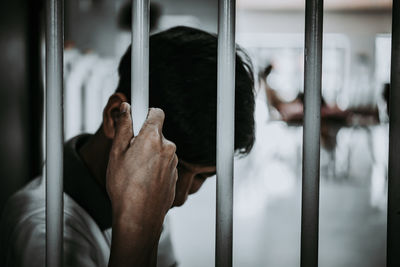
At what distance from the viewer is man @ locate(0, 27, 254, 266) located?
50 centimetres

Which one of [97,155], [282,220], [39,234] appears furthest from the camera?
[282,220]

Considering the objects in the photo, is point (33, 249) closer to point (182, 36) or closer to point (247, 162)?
point (182, 36)

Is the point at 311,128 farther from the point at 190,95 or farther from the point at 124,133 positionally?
the point at 190,95

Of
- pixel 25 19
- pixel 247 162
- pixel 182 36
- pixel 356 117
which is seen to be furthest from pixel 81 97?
pixel 356 117

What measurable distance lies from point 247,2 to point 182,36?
7.70 m

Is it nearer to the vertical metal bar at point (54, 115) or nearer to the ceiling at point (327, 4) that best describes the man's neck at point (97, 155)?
the vertical metal bar at point (54, 115)

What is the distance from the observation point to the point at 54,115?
490 millimetres

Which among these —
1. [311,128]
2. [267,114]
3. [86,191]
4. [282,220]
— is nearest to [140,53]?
[311,128]

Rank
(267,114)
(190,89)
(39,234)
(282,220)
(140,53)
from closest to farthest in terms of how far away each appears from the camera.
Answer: (140,53) < (39,234) < (190,89) < (282,220) < (267,114)

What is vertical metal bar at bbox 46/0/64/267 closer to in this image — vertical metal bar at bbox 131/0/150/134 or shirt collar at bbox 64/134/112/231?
vertical metal bar at bbox 131/0/150/134

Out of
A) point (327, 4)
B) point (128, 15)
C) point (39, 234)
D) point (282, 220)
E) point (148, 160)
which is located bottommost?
point (282, 220)

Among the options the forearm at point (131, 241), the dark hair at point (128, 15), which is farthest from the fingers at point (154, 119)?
the dark hair at point (128, 15)

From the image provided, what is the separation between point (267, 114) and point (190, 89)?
4978mm

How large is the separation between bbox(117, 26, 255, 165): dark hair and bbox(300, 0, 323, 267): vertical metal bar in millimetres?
284
